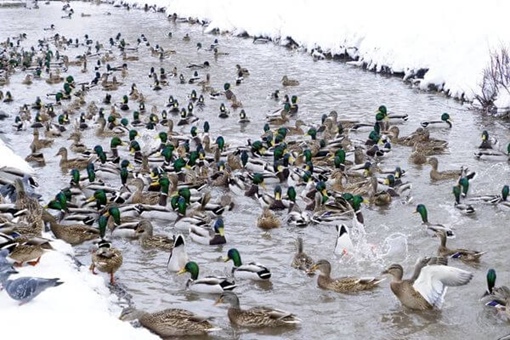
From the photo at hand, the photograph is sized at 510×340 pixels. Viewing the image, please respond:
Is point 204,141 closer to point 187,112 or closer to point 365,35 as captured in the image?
point 187,112

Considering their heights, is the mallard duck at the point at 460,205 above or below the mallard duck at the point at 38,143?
above

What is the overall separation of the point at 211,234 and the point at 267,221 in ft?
3.87

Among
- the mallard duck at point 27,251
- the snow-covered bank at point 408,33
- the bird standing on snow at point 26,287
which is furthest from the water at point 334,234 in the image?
the bird standing on snow at point 26,287

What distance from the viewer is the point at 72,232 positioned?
39.0 ft

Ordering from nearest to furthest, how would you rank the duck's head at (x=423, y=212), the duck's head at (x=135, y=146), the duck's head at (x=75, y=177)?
the duck's head at (x=423, y=212)
the duck's head at (x=75, y=177)
the duck's head at (x=135, y=146)

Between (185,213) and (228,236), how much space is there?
1218mm

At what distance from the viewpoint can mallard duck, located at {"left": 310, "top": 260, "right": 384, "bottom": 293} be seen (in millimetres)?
10000

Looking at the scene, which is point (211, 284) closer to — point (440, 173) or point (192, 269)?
point (192, 269)

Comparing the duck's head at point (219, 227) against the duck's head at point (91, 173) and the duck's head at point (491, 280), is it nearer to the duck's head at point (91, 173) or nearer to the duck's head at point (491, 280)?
the duck's head at point (91, 173)

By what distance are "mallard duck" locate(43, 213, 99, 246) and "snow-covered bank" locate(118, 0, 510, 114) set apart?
13.5 metres

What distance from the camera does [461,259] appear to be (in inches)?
429

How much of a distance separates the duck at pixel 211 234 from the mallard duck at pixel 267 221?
2.65 feet

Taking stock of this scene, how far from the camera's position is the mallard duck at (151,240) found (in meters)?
11.7

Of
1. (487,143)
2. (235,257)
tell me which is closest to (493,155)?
(487,143)
